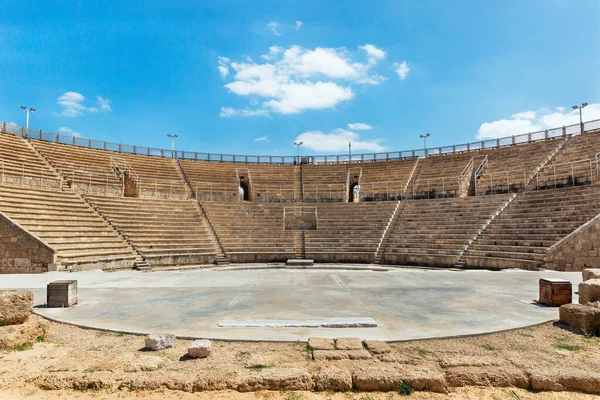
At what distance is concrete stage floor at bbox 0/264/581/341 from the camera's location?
5629 millimetres

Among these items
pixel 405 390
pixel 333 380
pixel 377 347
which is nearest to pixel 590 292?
pixel 377 347

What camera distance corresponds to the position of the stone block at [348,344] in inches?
186

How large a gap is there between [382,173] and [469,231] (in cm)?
1299

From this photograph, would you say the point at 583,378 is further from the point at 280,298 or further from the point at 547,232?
the point at 547,232

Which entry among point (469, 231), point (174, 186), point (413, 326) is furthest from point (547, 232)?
Result: point (174, 186)

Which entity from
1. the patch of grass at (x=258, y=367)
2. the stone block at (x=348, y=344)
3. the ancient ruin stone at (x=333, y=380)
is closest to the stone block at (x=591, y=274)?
the stone block at (x=348, y=344)

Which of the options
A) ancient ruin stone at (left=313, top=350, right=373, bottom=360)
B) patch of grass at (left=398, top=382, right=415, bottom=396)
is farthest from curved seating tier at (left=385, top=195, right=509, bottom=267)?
patch of grass at (left=398, top=382, right=415, bottom=396)

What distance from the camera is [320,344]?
15.9 feet

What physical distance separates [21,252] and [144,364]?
1291 centimetres

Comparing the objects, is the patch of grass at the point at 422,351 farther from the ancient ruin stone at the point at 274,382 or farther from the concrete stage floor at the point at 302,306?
the ancient ruin stone at the point at 274,382

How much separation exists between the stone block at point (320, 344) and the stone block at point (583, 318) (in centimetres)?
427

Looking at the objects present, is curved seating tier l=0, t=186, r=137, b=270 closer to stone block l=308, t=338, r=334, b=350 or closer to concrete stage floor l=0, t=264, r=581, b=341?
concrete stage floor l=0, t=264, r=581, b=341

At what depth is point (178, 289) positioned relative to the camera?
9.48m

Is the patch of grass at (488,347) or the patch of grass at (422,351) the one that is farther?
the patch of grass at (488,347)
